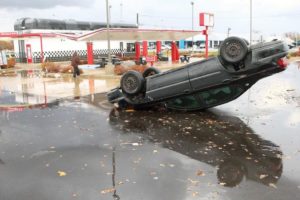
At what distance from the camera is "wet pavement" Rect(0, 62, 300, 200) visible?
5793 millimetres

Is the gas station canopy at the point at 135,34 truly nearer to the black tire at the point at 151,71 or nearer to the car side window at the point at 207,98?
the black tire at the point at 151,71

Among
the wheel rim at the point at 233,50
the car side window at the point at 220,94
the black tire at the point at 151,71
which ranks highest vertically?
the wheel rim at the point at 233,50

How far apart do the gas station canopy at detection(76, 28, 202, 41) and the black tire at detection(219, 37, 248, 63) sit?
18329mm

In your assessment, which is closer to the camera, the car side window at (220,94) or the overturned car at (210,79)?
the overturned car at (210,79)

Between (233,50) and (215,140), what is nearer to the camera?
(215,140)

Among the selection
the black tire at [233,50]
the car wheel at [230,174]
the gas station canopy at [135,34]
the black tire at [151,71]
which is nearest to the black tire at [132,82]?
the black tire at [151,71]

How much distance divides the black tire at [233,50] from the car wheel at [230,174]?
388cm

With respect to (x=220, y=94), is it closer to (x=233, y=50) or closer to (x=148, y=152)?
(x=233, y=50)

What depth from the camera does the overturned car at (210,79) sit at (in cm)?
997

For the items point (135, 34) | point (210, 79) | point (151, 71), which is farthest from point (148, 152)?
point (135, 34)

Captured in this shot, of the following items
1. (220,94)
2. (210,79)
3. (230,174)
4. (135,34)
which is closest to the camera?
(230,174)

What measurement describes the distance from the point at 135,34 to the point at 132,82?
71.3 ft

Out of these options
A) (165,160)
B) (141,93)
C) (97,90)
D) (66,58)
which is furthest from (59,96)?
(66,58)

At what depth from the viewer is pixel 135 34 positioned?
107ft
